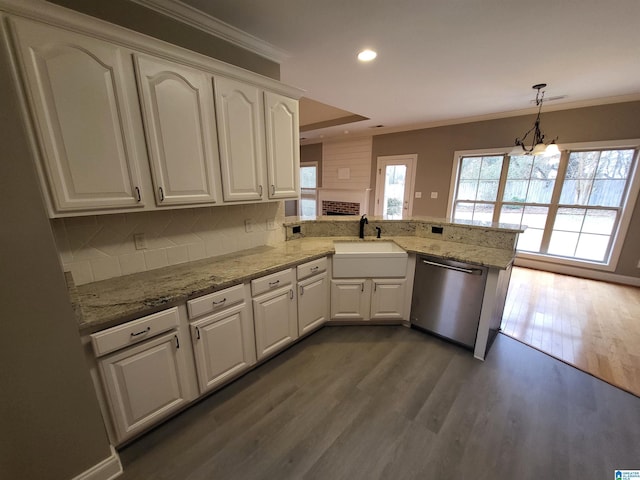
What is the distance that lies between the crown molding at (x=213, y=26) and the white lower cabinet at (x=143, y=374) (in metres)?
1.90

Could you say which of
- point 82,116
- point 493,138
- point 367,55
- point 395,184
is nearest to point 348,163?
point 395,184

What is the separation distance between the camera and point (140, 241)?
1.76m

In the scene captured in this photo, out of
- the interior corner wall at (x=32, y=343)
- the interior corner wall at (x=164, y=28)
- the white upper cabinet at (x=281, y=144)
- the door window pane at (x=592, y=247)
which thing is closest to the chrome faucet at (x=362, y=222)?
the white upper cabinet at (x=281, y=144)

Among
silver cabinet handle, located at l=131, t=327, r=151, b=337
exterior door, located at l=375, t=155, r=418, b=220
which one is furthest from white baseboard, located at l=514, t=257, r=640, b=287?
silver cabinet handle, located at l=131, t=327, r=151, b=337

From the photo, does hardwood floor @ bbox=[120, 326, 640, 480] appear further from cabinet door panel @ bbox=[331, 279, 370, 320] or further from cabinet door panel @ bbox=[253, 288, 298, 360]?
cabinet door panel @ bbox=[331, 279, 370, 320]

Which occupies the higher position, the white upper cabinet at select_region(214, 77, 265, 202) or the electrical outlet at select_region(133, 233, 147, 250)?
the white upper cabinet at select_region(214, 77, 265, 202)

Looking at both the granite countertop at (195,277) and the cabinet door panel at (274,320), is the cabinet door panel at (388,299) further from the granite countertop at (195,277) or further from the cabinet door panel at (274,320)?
the cabinet door panel at (274,320)

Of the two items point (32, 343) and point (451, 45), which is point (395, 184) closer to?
point (451, 45)

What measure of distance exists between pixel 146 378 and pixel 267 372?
897mm

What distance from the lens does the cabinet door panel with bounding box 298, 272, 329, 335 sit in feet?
7.44

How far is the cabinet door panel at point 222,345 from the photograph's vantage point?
1626 mm

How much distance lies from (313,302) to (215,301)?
3.28 feet

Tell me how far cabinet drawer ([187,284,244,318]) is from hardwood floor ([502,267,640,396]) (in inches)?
108

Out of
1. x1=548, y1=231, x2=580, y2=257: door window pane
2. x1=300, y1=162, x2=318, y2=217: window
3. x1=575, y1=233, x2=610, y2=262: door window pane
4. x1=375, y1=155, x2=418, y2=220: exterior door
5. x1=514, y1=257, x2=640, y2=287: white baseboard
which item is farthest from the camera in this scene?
x1=300, y1=162, x2=318, y2=217: window
